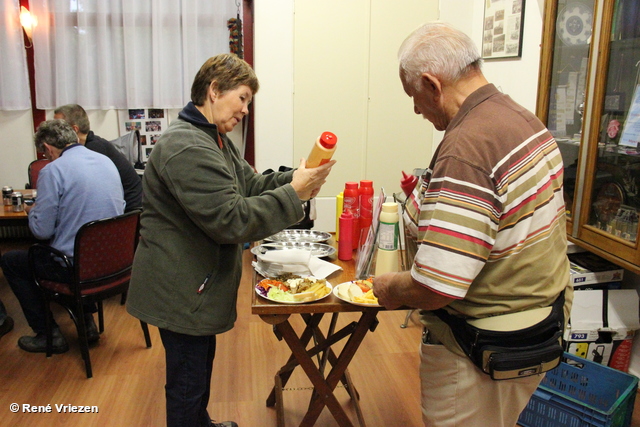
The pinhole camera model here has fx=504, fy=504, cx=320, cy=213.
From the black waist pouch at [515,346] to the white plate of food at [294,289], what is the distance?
1.49 ft

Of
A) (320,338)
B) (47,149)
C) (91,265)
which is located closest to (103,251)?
(91,265)

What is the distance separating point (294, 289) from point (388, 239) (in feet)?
1.15

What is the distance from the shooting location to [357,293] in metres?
1.55

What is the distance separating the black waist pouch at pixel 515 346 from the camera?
47.6 inches

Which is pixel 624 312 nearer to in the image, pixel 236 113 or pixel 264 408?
pixel 264 408

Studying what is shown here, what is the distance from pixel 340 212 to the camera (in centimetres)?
211

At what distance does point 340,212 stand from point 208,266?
0.71 meters

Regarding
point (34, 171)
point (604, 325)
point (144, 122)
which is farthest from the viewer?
point (144, 122)

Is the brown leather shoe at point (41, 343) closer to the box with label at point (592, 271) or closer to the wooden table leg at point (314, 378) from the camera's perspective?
the wooden table leg at point (314, 378)

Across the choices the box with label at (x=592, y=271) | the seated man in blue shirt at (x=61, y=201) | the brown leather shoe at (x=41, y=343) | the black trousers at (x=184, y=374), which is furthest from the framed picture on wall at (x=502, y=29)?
the brown leather shoe at (x=41, y=343)

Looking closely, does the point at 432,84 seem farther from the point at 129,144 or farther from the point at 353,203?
the point at 129,144

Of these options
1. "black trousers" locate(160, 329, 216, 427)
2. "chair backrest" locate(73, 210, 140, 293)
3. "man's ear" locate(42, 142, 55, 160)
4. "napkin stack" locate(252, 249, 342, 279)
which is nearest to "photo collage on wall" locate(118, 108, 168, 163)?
"man's ear" locate(42, 142, 55, 160)

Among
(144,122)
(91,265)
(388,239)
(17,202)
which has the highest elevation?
(144,122)

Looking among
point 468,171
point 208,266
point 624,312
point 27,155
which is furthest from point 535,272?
point 27,155
